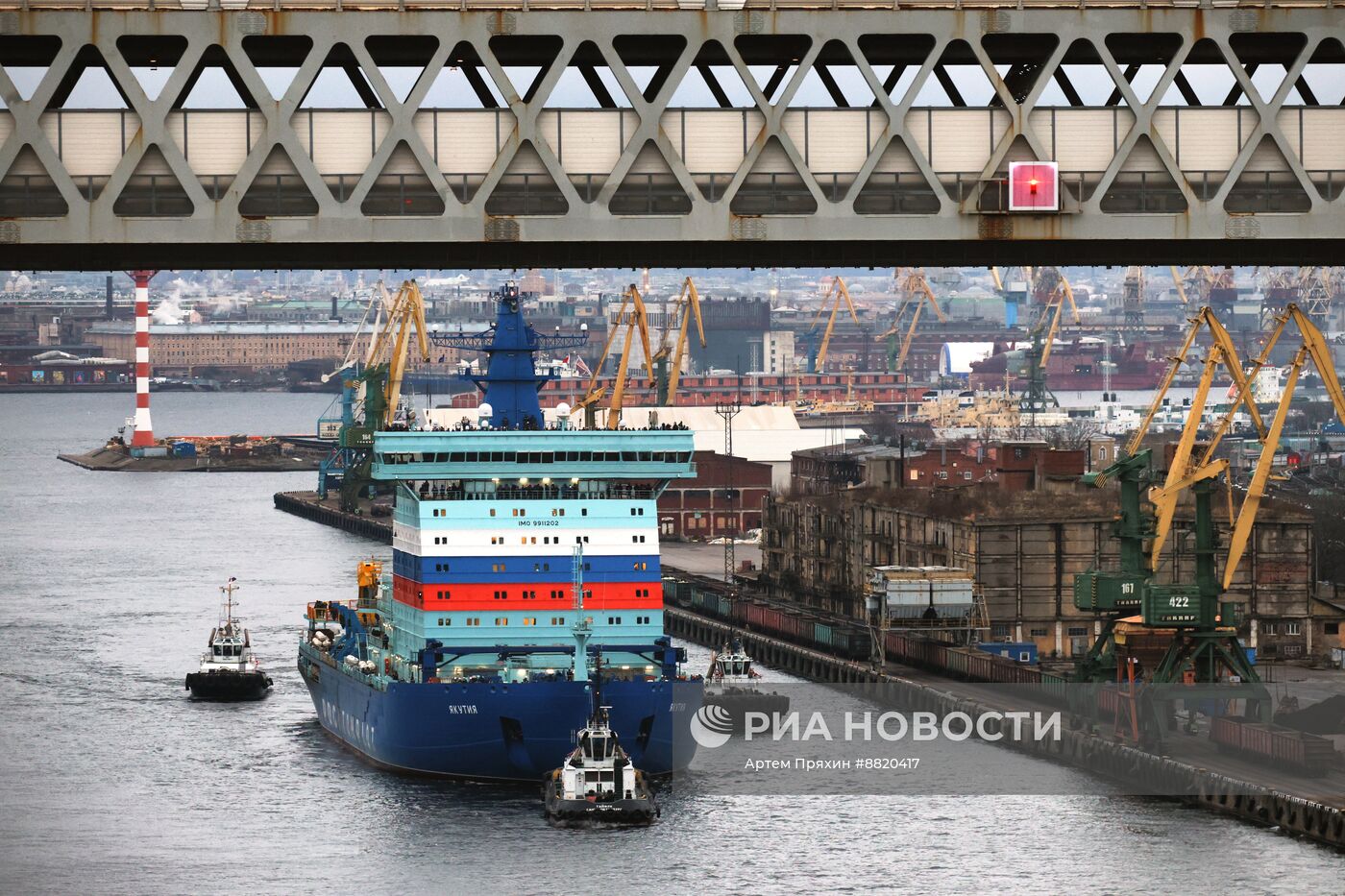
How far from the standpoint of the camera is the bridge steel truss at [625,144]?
18875 mm

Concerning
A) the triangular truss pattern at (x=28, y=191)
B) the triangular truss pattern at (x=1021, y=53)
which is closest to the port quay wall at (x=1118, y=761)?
the triangular truss pattern at (x=1021, y=53)

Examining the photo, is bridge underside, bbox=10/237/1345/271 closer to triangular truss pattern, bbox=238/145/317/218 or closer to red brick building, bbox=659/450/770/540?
triangular truss pattern, bbox=238/145/317/218

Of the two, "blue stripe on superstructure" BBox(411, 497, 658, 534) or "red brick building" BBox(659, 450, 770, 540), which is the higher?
"red brick building" BBox(659, 450, 770, 540)

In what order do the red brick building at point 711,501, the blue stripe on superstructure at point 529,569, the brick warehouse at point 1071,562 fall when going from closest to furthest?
the blue stripe on superstructure at point 529,569 < the brick warehouse at point 1071,562 < the red brick building at point 711,501

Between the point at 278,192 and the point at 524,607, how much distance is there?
97.6 feet

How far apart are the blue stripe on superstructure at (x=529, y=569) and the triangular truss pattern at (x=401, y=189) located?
1155 inches

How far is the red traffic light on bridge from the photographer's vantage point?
Answer: 19.4m

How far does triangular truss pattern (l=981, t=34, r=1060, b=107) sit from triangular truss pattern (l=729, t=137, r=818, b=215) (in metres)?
1.63

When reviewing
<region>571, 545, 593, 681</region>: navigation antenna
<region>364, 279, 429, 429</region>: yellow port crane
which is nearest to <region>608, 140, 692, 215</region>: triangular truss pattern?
<region>571, 545, 593, 681</region>: navigation antenna

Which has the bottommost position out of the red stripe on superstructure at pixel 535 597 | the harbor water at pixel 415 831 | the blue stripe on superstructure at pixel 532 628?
the harbor water at pixel 415 831

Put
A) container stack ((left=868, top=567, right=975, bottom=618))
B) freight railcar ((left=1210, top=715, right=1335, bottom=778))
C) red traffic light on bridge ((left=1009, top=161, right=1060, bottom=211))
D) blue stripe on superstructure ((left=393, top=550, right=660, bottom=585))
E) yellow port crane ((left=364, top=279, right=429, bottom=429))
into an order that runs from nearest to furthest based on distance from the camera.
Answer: red traffic light on bridge ((left=1009, top=161, right=1060, bottom=211)) → freight railcar ((left=1210, top=715, right=1335, bottom=778)) → blue stripe on superstructure ((left=393, top=550, right=660, bottom=585)) → container stack ((left=868, top=567, right=975, bottom=618)) → yellow port crane ((left=364, top=279, right=429, bottom=429))

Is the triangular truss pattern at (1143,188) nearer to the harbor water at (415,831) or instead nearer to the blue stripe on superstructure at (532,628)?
the harbor water at (415,831)

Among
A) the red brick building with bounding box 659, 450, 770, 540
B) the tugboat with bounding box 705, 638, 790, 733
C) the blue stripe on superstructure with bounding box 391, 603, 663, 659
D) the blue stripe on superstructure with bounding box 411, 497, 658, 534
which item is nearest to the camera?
the blue stripe on superstructure with bounding box 391, 603, 663, 659

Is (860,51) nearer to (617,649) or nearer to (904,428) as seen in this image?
(617,649)
